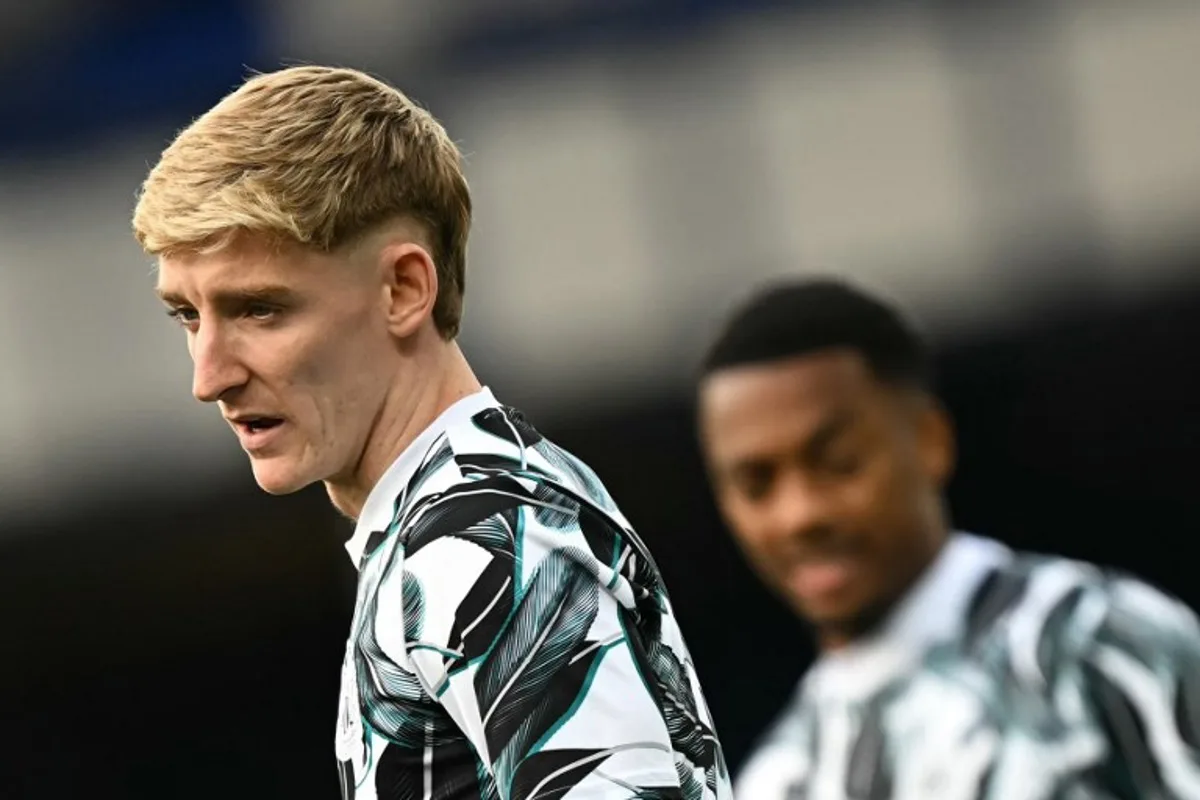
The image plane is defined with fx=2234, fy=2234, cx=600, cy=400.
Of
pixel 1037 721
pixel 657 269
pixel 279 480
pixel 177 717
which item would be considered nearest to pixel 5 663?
pixel 177 717

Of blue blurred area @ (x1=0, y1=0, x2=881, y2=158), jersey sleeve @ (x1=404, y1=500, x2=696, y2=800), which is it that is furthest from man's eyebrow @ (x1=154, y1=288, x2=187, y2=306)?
blue blurred area @ (x1=0, y1=0, x2=881, y2=158)

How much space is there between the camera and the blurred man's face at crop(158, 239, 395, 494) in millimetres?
2086

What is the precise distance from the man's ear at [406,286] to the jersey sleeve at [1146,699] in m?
2.29

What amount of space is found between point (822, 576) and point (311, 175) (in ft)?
9.16

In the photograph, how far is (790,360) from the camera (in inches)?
194

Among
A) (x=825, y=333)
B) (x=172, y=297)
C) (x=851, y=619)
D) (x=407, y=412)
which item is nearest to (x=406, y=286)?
(x=407, y=412)

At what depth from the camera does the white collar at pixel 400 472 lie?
2.12 metres

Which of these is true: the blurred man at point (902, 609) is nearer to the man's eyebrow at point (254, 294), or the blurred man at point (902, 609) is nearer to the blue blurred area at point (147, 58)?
the man's eyebrow at point (254, 294)

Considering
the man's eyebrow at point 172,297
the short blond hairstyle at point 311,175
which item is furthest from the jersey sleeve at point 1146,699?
the man's eyebrow at point 172,297

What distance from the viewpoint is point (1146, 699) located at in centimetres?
405

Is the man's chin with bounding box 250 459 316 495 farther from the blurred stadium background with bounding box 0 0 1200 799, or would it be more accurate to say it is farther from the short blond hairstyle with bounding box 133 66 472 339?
the blurred stadium background with bounding box 0 0 1200 799

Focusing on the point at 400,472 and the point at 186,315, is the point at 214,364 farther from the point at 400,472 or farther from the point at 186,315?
the point at 400,472

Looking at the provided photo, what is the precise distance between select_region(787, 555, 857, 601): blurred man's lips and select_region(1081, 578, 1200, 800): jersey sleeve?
0.68m

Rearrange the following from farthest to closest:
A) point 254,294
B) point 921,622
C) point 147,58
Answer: point 147,58, point 921,622, point 254,294
